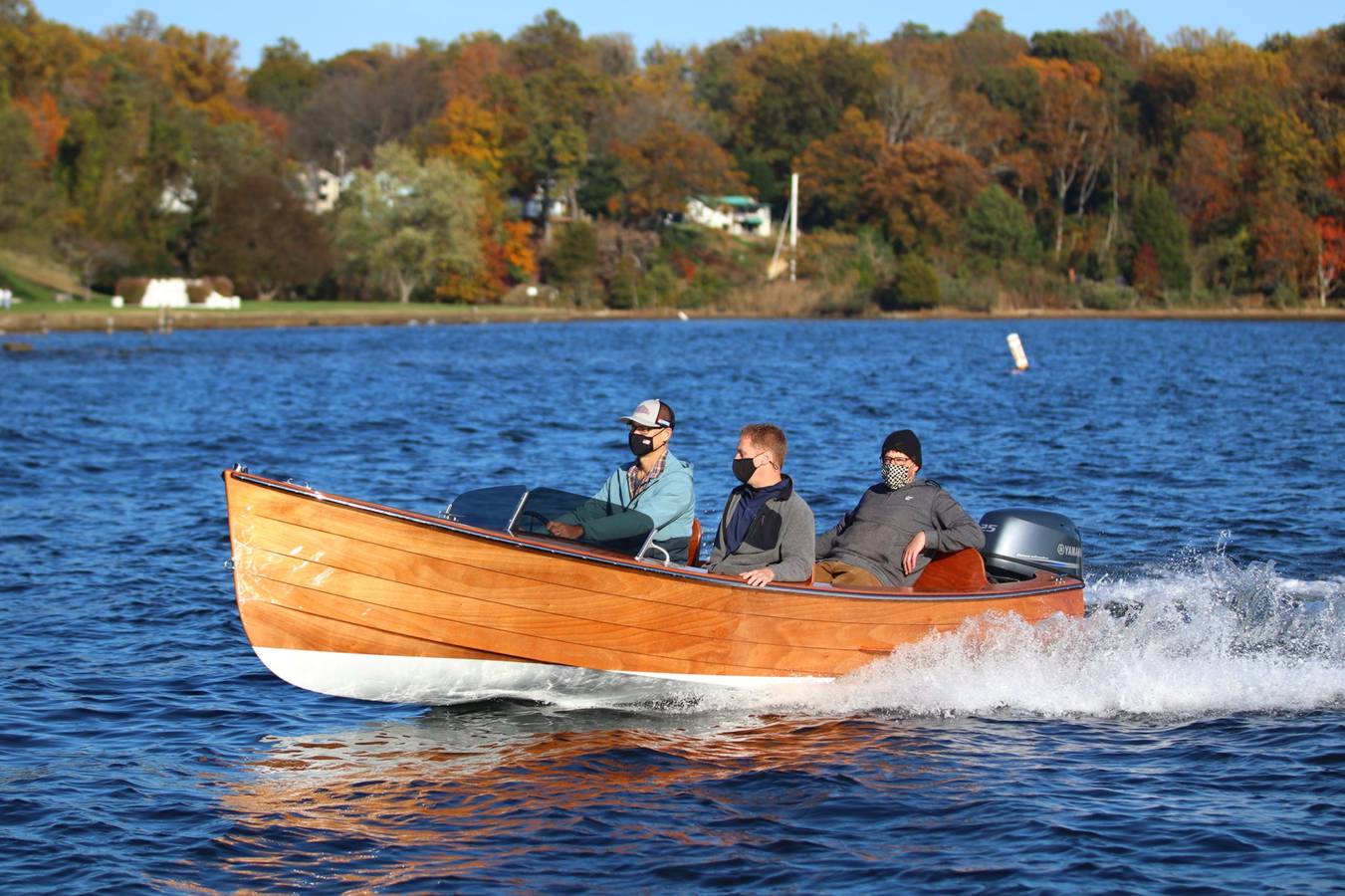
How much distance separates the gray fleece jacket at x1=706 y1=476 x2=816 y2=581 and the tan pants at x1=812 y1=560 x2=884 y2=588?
0.28 m

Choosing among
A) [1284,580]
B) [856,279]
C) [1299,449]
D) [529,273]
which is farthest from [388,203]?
[1284,580]

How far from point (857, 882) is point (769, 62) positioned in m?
125

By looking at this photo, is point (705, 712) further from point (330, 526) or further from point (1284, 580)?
point (1284, 580)

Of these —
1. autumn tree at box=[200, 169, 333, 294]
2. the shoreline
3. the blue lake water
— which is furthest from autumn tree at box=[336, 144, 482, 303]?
the blue lake water

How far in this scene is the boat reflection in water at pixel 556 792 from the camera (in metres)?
7.88

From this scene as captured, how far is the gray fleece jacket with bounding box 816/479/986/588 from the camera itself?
10.7 meters

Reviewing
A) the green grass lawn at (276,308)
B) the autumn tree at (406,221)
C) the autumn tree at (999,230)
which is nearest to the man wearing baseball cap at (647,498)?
the green grass lawn at (276,308)

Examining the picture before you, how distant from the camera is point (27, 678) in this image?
1117cm

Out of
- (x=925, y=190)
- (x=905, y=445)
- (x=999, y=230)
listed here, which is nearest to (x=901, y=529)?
(x=905, y=445)

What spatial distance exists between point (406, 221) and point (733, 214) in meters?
37.1

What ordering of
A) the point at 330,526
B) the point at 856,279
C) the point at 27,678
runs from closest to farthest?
the point at 330,526
the point at 27,678
the point at 856,279

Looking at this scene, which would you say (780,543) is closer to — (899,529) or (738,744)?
(899,529)

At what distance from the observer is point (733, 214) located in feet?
399

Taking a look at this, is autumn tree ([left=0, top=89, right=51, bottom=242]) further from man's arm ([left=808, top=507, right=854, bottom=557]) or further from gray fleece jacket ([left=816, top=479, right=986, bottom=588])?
gray fleece jacket ([left=816, top=479, right=986, bottom=588])
